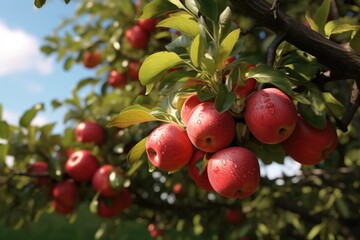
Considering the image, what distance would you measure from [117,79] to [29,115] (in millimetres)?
734

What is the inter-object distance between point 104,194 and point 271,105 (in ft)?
4.70

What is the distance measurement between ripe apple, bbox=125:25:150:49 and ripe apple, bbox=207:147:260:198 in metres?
1.61

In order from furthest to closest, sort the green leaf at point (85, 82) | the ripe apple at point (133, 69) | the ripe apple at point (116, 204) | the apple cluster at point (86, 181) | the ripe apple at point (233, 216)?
1. the ripe apple at point (233, 216)
2. the green leaf at point (85, 82)
3. the ripe apple at point (133, 69)
4. the ripe apple at point (116, 204)
5. the apple cluster at point (86, 181)

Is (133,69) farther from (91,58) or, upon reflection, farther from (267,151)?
(267,151)

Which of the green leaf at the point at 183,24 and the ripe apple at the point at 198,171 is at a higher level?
the green leaf at the point at 183,24

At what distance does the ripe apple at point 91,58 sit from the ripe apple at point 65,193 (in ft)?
3.58

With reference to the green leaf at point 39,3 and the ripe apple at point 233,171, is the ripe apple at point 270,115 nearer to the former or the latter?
the ripe apple at point 233,171

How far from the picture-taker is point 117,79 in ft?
8.91

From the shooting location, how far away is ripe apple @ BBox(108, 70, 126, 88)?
8.91ft

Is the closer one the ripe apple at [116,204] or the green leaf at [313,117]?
the green leaf at [313,117]

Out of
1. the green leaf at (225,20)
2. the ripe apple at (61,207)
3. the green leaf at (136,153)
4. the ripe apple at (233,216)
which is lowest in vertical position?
the ripe apple at (233,216)

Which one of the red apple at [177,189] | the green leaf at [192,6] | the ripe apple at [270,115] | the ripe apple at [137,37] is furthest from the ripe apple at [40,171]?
the ripe apple at [270,115]

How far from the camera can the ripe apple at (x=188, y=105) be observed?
39.9 inches

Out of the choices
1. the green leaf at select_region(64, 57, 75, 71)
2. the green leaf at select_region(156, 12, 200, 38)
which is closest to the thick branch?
the green leaf at select_region(156, 12, 200, 38)
